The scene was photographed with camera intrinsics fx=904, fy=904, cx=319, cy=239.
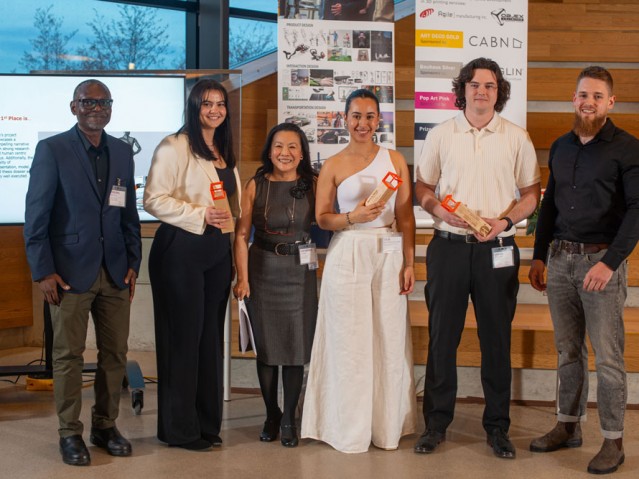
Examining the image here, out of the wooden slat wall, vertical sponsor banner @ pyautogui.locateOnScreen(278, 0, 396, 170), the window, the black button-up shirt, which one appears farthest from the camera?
the window

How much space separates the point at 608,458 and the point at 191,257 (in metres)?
1.99

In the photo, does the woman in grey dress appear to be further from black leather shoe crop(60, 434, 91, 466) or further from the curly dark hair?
black leather shoe crop(60, 434, 91, 466)

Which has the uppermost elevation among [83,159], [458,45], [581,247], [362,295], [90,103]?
[458,45]

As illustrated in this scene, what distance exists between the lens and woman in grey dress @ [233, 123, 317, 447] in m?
4.14

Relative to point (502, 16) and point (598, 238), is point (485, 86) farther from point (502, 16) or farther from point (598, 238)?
point (502, 16)

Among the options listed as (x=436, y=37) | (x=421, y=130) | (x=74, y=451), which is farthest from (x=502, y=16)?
(x=74, y=451)

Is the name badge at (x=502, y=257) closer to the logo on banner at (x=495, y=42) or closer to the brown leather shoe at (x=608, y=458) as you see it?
the brown leather shoe at (x=608, y=458)

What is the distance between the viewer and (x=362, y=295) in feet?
13.3

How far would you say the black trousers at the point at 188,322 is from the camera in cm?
394

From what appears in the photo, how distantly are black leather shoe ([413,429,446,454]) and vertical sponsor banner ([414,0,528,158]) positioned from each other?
2.51 meters

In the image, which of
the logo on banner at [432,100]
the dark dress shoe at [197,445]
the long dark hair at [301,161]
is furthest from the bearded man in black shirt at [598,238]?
the logo on banner at [432,100]

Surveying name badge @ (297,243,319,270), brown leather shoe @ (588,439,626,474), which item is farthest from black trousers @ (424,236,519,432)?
name badge @ (297,243,319,270)

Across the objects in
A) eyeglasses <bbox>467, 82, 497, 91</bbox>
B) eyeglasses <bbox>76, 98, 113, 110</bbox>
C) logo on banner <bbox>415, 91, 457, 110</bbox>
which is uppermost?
logo on banner <bbox>415, 91, 457, 110</bbox>

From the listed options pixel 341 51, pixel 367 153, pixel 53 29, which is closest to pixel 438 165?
pixel 367 153
